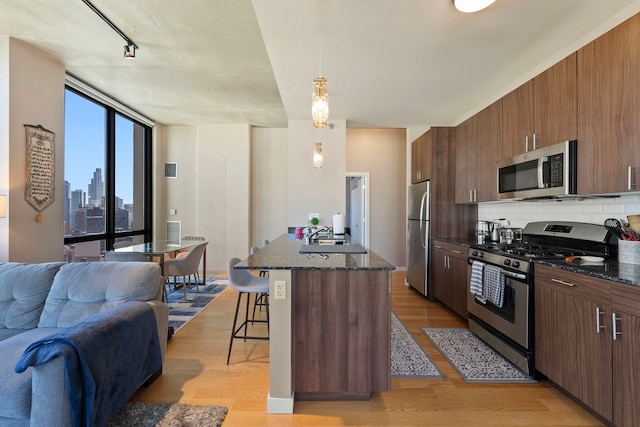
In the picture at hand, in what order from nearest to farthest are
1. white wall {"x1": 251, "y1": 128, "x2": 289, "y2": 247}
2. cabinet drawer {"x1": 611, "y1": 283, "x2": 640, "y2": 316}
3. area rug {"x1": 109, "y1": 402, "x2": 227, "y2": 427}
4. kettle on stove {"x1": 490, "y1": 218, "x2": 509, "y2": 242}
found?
→ cabinet drawer {"x1": 611, "y1": 283, "x2": 640, "y2": 316} < area rug {"x1": 109, "y1": 402, "x2": 227, "y2": 427} < kettle on stove {"x1": 490, "y1": 218, "x2": 509, "y2": 242} < white wall {"x1": 251, "y1": 128, "x2": 289, "y2": 247}

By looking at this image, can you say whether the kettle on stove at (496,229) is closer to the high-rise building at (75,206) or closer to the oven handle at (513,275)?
the oven handle at (513,275)

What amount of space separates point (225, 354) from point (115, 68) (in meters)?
3.62

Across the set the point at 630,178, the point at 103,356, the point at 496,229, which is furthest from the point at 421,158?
the point at 103,356

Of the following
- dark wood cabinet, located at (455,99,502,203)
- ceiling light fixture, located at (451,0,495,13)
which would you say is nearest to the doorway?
dark wood cabinet, located at (455,99,502,203)

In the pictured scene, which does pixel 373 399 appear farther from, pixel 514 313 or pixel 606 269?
pixel 606 269

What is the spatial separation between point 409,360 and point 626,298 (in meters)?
1.52

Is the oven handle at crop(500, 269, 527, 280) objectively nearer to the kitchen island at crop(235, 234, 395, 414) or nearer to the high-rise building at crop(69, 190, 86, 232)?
the kitchen island at crop(235, 234, 395, 414)

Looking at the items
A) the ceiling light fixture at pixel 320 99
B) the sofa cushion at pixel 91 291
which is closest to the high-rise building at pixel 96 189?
the sofa cushion at pixel 91 291

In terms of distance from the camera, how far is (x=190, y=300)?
4395mm

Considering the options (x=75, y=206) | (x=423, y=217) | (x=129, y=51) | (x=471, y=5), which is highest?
(x=129, y=51)

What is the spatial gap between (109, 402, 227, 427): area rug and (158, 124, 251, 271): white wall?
424cm

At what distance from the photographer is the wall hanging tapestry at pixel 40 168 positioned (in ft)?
10.7

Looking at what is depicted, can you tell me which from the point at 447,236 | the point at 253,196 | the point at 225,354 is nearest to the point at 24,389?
the point at 225,354

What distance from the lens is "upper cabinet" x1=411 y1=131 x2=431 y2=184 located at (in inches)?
171
